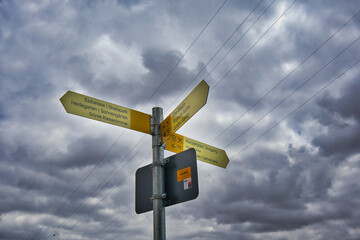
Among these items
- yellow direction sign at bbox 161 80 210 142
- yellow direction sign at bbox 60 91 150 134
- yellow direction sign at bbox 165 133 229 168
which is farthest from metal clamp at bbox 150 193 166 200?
yellow direction sign at bbox 60 91 150 134

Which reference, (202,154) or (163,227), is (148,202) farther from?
(202,154)

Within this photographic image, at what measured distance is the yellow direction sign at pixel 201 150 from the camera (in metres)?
4.91

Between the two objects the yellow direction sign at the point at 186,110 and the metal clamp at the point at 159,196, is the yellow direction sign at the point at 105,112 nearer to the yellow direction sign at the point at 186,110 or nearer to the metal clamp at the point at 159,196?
the yellow direction sign at the point at 186,110

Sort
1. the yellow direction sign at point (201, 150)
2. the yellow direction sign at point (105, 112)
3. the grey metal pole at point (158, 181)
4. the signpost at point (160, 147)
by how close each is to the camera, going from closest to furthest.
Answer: the grey metal pole at point (158, 181), the signpost at point (160, 147), the yellow direction sign at point (105, 112), the yellow direction sign at point (201, 150)

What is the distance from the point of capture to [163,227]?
386 centimetres

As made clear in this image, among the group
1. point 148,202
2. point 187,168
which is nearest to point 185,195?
point 187,168

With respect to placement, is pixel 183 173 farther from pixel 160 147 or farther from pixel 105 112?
pixel 105 112

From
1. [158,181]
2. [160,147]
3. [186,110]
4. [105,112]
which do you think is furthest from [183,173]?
[105,112]

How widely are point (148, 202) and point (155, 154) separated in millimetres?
727

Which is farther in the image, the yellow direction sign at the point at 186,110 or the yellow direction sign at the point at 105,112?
the yellow direction sign at the point at 105,112

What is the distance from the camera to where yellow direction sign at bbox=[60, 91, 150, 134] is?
14.5 feet

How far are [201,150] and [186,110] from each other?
1.21 meters

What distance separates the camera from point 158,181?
412cm

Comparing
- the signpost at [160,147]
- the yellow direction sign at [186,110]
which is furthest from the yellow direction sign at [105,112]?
the yellow direction sign at [186,110]
